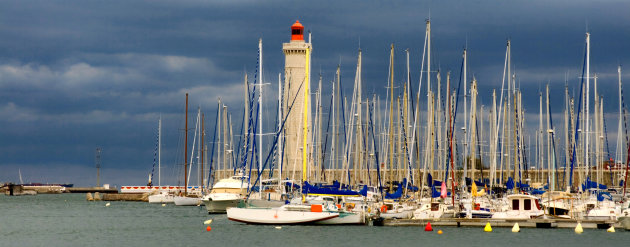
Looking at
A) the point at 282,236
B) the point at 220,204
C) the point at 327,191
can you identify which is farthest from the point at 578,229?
the point at 220,204

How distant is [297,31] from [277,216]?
51369 mm

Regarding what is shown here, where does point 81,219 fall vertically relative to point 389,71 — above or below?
below

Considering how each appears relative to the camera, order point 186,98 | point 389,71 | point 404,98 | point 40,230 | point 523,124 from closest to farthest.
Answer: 1. point 40,230
2. point 389,71
3. point 404,98
4. point 523,124
5. point 186,98

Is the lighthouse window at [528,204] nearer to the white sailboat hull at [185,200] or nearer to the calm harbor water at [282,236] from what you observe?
the calm harbor water at [282,236]

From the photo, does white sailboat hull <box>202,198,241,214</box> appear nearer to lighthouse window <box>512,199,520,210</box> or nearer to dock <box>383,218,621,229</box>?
dock <box>383,218,621,229</box>

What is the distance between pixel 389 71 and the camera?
58.8 m

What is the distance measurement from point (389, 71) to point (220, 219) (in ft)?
44.0

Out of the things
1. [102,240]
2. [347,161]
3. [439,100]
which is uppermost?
[439,100]

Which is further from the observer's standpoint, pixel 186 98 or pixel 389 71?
pixel 186 98

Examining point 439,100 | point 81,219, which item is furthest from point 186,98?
point 439,100

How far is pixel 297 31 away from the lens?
97.2 metres

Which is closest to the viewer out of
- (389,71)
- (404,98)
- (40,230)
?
(40,230)

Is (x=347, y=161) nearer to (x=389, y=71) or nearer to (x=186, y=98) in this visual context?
(x=389, y=71)

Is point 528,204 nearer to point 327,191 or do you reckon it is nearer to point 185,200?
point 327,191
